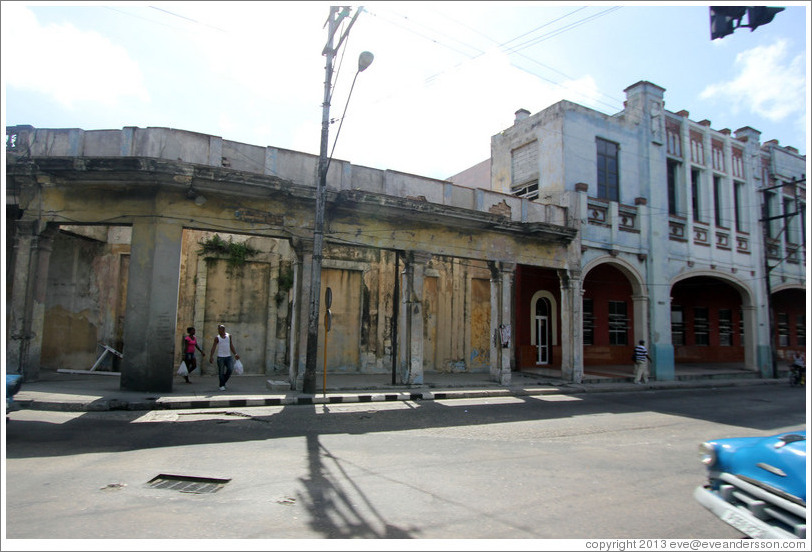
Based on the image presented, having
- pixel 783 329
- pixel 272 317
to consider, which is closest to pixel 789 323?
pixel 783 329

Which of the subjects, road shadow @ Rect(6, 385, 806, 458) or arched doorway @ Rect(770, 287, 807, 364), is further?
arched doorway @ Rect(770, 287, 807, 364)

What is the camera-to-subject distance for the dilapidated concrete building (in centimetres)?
1116

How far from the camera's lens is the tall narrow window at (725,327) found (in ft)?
81.1

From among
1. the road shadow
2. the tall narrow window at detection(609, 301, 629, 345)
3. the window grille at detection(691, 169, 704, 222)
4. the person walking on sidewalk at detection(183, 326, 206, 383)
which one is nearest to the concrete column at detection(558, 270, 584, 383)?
the road shadow

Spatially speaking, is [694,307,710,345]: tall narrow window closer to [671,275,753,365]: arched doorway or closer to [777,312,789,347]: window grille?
[671,275,753,365]: arched doorway

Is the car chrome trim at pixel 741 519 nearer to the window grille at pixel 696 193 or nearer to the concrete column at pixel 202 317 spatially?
the concrete column at pixel 202 317

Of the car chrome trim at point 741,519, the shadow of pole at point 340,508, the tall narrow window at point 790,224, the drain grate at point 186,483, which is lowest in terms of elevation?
the drain grate at point 186,483

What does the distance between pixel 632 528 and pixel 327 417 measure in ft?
20.5

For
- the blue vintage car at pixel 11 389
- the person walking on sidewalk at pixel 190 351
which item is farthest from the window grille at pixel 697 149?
the blue vintage car at pixel 11 389

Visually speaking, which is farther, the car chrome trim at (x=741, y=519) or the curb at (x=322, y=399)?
the curb at (x=322, y=399)

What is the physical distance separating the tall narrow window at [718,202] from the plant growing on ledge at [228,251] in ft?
65.0

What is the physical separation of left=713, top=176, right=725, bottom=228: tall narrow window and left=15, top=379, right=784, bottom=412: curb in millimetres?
8349

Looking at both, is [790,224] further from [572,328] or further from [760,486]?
[760,486]

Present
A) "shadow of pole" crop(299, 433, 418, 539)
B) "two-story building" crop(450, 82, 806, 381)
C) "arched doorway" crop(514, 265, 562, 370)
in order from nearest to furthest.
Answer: "shadow of pole" crop(299, 433, 418, 539) → "two-story building" crop(450, 82, 806, 381) → "arched doorway" crop(514, 265, 562, 370)
